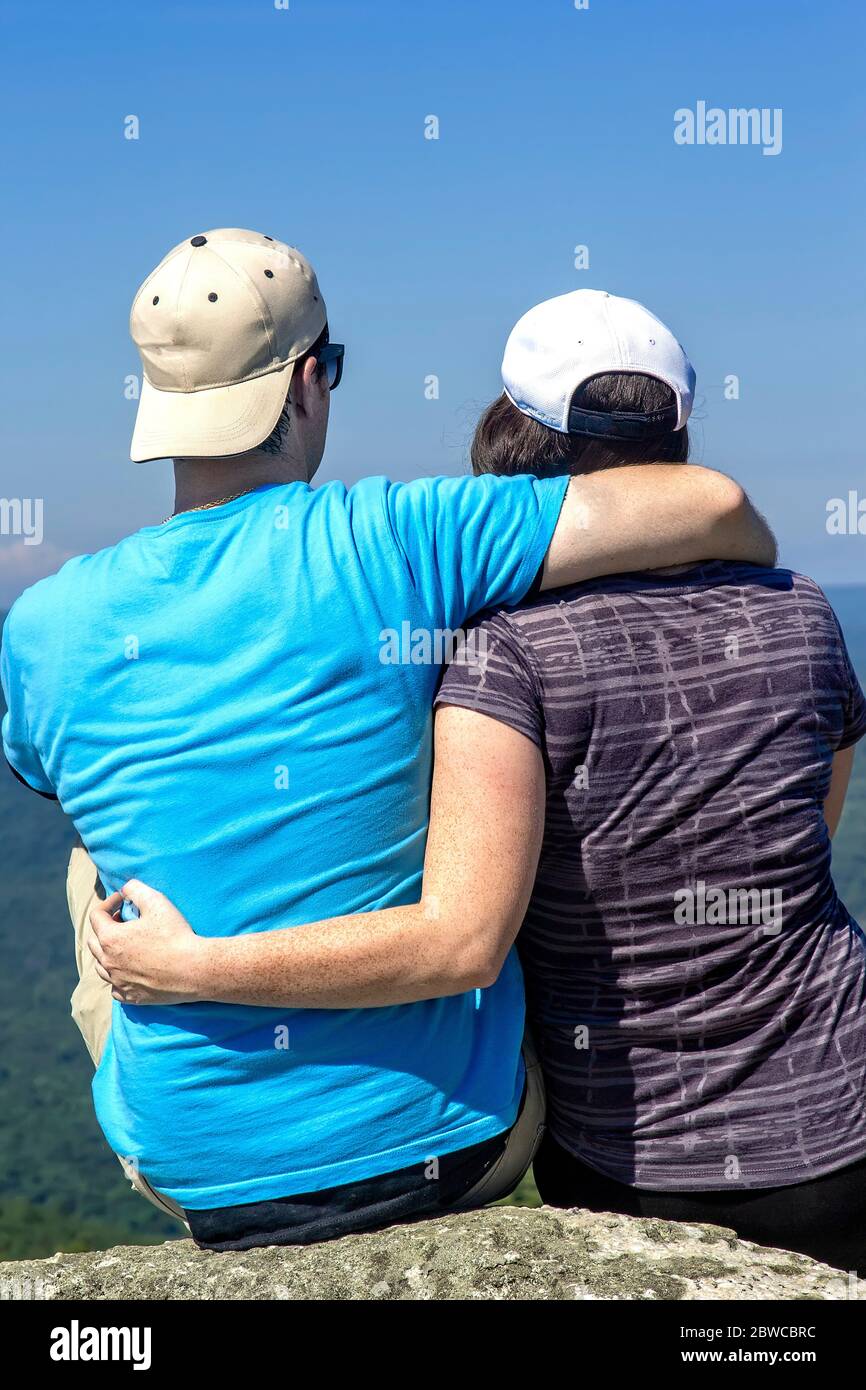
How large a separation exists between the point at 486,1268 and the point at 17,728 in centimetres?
128

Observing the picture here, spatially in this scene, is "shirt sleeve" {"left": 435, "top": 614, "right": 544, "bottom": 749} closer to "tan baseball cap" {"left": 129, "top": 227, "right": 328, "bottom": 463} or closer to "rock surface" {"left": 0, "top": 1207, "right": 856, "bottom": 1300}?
"tan baseball cap" {"left": 129, "top": 227, "right": 328, "bottom": 463}

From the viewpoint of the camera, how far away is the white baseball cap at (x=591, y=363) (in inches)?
100.0

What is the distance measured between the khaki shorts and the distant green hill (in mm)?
23044

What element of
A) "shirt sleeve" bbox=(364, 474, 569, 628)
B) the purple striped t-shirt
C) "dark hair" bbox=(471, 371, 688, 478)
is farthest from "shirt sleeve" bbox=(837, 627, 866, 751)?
"shirt sleeve" bbox=(364, 474, 569, 628)

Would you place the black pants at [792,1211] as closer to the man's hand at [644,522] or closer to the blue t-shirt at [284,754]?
the blue t-shirt at [284,754]

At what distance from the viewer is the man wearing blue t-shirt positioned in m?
2.31

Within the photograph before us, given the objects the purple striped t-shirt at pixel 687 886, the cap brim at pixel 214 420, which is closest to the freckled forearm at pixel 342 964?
the purple striped t-shirt at pixel 687 886

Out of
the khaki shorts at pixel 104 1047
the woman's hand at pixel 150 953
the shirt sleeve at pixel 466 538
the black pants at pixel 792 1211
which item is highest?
the shirt sleeve at pixel 466 538

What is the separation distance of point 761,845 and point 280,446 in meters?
1.14

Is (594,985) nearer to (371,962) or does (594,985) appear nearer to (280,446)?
(371,962)

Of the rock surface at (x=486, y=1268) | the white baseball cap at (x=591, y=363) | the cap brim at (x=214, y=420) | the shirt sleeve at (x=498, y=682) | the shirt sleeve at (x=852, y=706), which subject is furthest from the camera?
the shirt sleeve at (x=852, y=706)

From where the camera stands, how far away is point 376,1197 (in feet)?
7.88

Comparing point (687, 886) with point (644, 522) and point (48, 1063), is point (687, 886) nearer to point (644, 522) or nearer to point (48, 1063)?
point (644, 522)
